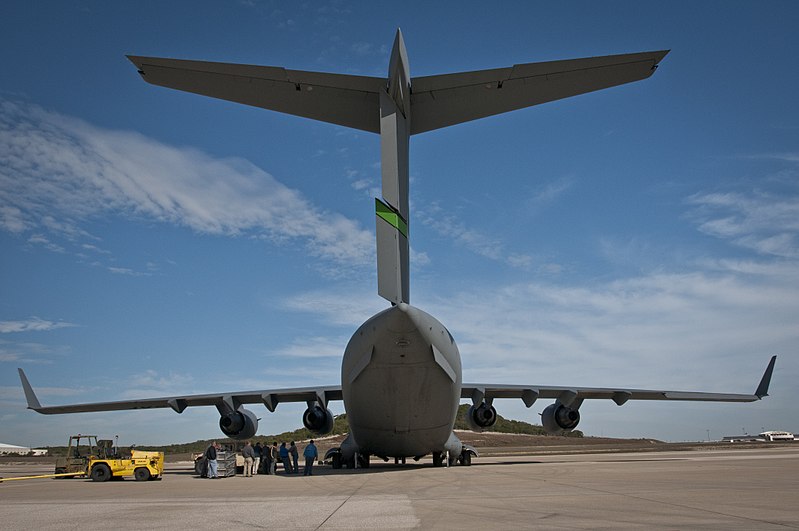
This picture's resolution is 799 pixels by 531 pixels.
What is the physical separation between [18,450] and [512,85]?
65.9 m

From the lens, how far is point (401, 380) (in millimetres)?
11180

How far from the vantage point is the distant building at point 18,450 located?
179ft

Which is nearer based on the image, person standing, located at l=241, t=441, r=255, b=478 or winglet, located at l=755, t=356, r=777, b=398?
person standing, located at l=241, t=441, r=255, b=478

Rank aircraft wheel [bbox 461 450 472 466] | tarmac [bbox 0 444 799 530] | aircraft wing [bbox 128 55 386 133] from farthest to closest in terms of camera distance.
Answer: aircraft wheel [bbox 461 450 472 466] < aircraft wing [bbox 128 55 386 133] < tarmac [bbox 0 444 799 530]

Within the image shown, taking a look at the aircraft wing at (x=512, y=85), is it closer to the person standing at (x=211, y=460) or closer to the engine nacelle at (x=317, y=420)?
the person standing at (x=211, y=460)

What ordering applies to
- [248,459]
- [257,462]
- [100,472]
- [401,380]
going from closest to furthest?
[401,380] → [100,472] → [248,459] → [257,462]

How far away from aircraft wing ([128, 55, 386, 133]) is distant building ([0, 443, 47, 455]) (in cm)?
5565

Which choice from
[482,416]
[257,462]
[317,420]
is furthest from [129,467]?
[482,416]

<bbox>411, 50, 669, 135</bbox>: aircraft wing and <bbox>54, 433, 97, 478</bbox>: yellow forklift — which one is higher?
<bbox>411, 50, 669, 135</bbox>: aircraft wing

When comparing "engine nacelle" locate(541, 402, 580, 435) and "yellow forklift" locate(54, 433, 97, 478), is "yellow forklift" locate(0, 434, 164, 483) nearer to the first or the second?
"yellow forklift" locate(54, 433, 97, 478)

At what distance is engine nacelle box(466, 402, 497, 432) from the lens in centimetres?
1709

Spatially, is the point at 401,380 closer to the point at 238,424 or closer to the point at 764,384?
the point at 238,424

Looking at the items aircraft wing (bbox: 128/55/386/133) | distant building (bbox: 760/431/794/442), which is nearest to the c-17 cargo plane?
aircraft wing (bbox: 128/55/386/133)

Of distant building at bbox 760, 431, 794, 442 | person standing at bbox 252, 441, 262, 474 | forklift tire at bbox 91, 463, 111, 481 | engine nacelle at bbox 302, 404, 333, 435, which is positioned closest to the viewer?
forklift tire at bbox 91, 463, 111, 481
